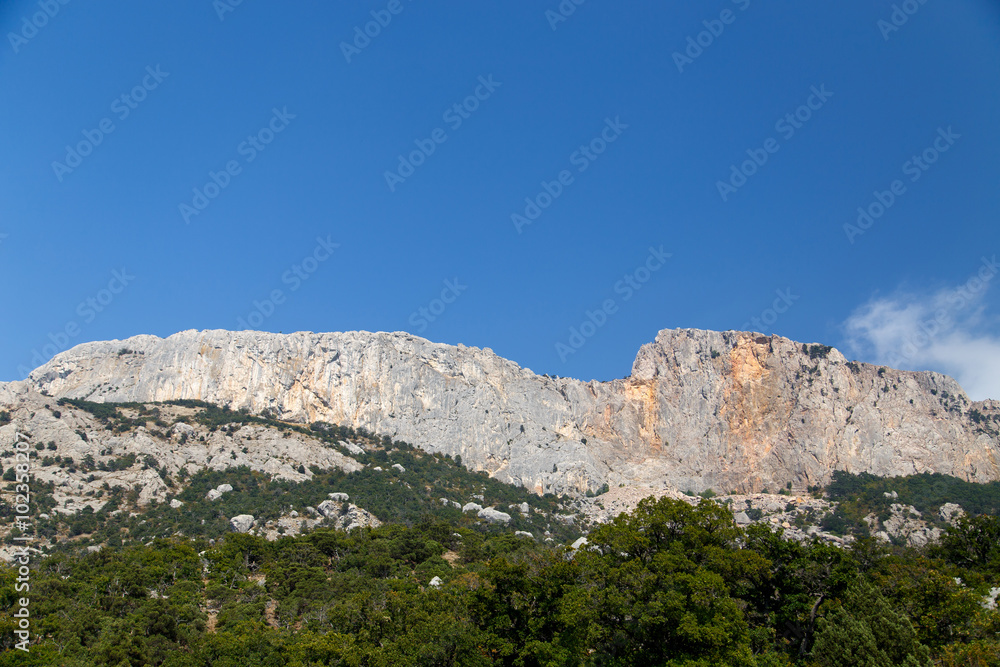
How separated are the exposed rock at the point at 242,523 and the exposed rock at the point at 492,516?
122ft

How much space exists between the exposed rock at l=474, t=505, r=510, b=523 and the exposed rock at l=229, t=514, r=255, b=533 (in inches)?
1470

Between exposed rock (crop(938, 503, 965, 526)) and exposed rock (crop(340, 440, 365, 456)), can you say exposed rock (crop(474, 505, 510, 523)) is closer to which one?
exposed rock (crop(340, 440, 365, 456))

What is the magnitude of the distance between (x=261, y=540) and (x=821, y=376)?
417 ft

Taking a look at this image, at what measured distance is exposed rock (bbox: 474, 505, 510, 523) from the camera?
11049 centimetres

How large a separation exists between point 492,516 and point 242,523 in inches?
1607

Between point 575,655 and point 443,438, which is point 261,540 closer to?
point 575,655

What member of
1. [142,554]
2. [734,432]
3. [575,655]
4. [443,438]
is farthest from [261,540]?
[734,432]

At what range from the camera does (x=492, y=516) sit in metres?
112

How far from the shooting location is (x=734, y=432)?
5999 inches

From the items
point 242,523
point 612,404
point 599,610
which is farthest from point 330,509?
point 612,404

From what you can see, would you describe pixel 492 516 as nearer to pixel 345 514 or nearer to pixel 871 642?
pixel 345 514

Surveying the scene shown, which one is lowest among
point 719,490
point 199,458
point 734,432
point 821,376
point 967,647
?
point 967,647

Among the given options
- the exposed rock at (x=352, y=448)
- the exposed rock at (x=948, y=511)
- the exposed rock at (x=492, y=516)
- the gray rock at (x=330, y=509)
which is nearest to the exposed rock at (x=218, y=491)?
the gray rock at (x=330, y=509)

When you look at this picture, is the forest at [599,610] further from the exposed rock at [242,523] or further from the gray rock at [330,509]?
the gray rock at [330,509]
